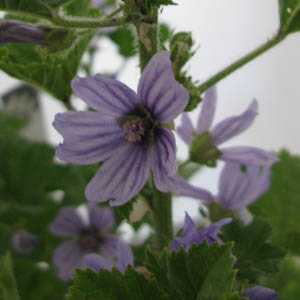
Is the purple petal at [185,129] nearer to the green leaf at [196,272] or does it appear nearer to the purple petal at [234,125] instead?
the purple petal at [234,125]

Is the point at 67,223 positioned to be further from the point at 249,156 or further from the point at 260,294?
the point at 260,294

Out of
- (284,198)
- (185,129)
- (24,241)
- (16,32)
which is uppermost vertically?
(16,32)

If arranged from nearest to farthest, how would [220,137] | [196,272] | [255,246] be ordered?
→ [196,272] → [255,246] → [220,137]

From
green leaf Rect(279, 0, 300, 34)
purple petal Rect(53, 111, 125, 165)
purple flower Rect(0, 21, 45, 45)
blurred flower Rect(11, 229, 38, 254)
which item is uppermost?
green leaf Rect(279, 0, 300, 34)

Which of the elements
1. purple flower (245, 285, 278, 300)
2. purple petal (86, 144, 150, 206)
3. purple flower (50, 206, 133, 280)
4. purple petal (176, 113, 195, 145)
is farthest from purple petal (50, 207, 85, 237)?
purple flower (245, 285, 278, 300)

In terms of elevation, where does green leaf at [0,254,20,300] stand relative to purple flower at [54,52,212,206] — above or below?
below

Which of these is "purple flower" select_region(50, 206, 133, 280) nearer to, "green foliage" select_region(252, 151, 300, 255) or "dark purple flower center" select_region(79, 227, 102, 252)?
"dark purple flower center" select_region(79, 227, 102, 252)

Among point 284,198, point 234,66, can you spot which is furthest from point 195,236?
point 284,198
